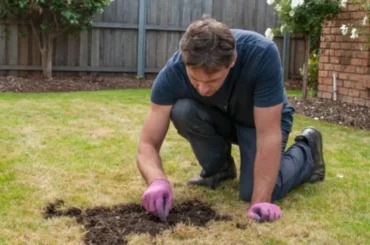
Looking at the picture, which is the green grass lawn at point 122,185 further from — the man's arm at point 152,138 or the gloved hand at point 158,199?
the man's arm at point 152,138

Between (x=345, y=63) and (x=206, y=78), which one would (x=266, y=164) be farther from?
(x=345, y=63)

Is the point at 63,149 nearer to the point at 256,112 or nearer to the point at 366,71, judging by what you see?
the point at 256,112

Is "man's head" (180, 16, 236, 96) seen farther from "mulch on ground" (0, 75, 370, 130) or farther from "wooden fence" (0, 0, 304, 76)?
"wooden fence" (0, 0, 304, 76)

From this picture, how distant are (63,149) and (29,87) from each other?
4595 millimetres

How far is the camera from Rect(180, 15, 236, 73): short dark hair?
254 cm

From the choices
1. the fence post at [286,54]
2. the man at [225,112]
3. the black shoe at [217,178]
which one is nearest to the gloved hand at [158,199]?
the man at [225,112]

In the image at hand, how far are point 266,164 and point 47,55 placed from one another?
24.3 feet

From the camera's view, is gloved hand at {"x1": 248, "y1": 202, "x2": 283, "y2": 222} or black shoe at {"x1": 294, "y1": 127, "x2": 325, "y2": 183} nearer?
gloved hand at {"x1": 248, "y1": 202, "x2": 283, "y2": 222}

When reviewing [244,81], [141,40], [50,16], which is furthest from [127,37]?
[244,81]

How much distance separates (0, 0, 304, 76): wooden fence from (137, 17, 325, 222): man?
278 inches

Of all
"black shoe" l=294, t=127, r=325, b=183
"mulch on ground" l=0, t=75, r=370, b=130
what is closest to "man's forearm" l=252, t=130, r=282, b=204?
"black shoe" l=294, t=127, r=325, b=183

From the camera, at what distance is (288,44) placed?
38.4 ft

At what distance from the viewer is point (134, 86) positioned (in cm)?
988

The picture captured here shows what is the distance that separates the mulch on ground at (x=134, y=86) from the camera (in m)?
6.64
